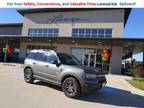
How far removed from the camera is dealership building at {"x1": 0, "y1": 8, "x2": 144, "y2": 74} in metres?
25.6

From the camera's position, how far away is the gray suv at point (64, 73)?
833cm

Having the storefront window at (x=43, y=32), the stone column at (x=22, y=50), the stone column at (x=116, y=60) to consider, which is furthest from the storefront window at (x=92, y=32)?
the stone column at (x=22, y=50)

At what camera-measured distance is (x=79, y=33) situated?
28.9 meters

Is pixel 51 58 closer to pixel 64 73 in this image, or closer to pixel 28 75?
pixel 64 73

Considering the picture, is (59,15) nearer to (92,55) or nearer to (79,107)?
(92,55)

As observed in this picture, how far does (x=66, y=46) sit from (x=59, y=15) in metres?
5.82

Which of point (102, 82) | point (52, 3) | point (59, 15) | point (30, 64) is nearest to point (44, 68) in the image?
point (30, 64)

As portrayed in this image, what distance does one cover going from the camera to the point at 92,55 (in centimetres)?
2688

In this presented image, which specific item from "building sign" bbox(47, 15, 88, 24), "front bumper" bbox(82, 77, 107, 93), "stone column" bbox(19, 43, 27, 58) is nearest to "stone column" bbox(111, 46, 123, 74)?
"building sign" bbox(47, 15, 88, 24)

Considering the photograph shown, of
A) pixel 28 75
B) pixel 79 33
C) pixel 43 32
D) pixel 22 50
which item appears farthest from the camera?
pixel 43 32

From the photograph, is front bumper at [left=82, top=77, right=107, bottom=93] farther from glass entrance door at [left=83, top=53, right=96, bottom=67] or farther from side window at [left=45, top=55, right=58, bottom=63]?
glass entrance door at [left=83, top=53, right=96, bottom=67]

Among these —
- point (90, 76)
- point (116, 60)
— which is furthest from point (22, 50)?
point (90, 76)

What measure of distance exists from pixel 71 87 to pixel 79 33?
20.9 m

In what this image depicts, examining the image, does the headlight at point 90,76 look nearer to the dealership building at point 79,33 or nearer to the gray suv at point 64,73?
the gray suv at point 64,73
